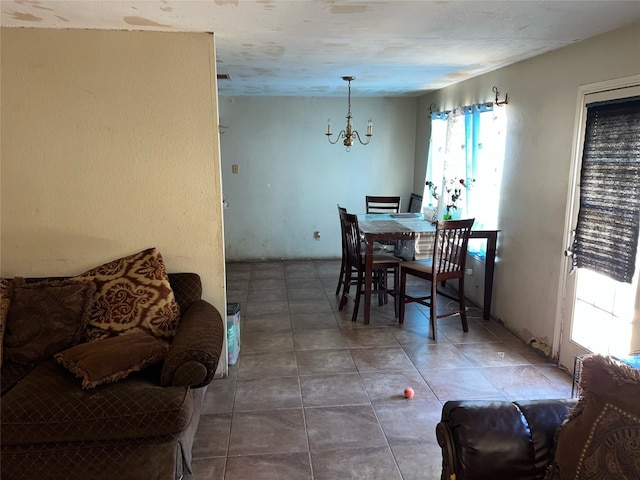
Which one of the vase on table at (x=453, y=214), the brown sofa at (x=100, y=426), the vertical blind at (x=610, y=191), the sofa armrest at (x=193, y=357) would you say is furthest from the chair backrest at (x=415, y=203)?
the brown sofa at (x=100, y=426)

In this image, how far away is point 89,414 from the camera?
1.82m

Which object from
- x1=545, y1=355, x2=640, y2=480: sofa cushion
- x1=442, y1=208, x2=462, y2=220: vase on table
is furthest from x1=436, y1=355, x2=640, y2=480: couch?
x1=442, y1=208, x2=462, y2=220: vase on table

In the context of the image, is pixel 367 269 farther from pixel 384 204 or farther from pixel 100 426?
pixel 100 426

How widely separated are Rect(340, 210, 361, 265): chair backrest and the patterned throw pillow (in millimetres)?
1739

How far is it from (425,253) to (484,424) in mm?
2655

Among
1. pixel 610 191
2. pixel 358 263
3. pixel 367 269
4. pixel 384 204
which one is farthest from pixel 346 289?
pixel 610 191

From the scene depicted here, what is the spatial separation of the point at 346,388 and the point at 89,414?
58.7 inches

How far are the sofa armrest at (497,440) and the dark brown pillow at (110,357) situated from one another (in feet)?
4.52

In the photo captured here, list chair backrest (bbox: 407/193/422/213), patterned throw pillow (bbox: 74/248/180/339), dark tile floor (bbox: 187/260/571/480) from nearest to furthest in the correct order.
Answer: dark tile floor (bbox: 187/260/571/480) < patterned throw pillow (bbox: 74/248/180/339) < chair backrest (bbox: 407/193/422/213)

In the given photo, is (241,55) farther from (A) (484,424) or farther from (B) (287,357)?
(A) (484,424)

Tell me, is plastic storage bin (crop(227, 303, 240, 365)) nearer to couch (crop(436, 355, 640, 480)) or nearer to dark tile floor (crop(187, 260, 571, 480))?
dark tile floor (crop(187, 260, 571, 480))

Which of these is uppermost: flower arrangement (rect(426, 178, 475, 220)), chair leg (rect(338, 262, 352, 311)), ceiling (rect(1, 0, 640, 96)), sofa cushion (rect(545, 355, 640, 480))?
ceiling (rect(1, 0, 640, 96))

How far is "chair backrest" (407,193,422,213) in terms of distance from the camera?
5.56 meters

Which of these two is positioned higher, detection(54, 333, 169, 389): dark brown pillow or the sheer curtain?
the sheer curtain
